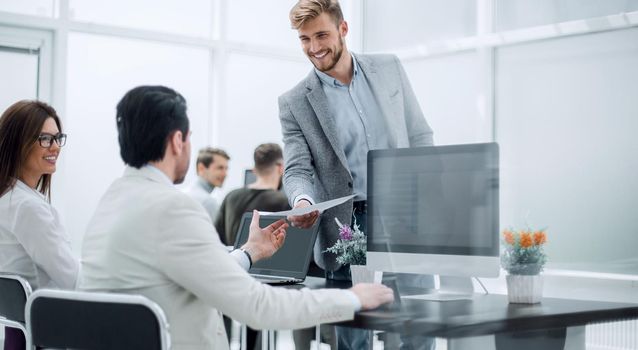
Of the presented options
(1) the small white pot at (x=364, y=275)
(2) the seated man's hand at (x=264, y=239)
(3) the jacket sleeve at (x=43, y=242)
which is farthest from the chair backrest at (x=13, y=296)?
(1) the small white pot at (x=364, y=275)

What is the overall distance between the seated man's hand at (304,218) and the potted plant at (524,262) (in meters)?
0.66

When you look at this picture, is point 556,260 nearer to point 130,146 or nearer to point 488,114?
point 488,114

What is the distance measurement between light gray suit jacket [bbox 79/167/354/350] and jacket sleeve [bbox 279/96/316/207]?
3.36ft

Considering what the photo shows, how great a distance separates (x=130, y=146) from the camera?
1869 mm

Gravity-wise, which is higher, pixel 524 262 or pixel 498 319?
pixel 524 262

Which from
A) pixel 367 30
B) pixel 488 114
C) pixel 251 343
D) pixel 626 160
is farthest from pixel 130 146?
pixel 367 30

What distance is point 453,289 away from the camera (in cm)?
257

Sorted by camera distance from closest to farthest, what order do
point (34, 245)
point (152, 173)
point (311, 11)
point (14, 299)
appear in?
point (152, 173) → point (14, 299) → point (34, 245) → point (311, 11)

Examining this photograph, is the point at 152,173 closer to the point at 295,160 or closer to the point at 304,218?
the point at 304,218

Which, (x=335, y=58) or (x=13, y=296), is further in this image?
(x=335, y=58)

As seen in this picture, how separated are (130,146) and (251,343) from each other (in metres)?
3.25

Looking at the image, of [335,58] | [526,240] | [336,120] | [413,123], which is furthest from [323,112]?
[526,240]

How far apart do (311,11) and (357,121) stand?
0.41 metres

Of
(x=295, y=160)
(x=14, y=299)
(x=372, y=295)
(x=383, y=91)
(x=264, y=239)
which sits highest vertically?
(x=383, y=91)
